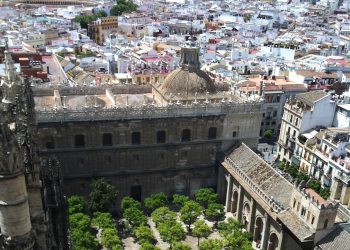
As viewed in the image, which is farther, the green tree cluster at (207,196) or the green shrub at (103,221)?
the green tree cluster at (207,196)

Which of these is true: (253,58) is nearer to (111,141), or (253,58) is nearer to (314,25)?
(111,141)

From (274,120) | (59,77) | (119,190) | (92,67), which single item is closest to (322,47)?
(274,120)

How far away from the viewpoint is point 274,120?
7706 centimetres

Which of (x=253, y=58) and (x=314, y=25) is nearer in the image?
(x=253, y=58)

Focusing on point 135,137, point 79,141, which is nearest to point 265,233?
point 135,137

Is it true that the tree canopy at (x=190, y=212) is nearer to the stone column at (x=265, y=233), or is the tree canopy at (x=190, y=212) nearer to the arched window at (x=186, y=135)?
the stone column at (x=265, y=233)

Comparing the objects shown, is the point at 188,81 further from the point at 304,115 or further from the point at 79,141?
the point at 304,115

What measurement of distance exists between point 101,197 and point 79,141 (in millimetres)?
7418

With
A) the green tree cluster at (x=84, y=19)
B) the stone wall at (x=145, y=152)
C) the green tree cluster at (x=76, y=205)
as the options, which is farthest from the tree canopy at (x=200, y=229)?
the green tree cluster at (x=84, y=19)

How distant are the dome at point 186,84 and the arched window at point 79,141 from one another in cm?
1200

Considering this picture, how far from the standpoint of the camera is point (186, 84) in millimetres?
55812

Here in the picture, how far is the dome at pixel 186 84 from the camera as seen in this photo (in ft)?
183

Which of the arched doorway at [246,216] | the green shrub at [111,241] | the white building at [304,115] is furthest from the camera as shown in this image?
the white building at [304,115]

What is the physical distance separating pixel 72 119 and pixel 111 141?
541cm
